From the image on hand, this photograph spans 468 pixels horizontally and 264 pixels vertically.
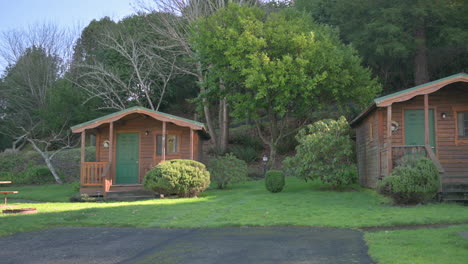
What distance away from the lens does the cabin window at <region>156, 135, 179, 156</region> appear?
20875 mm

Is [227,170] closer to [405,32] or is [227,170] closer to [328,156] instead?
[328,156]

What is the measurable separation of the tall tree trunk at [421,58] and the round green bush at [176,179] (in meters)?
20.2

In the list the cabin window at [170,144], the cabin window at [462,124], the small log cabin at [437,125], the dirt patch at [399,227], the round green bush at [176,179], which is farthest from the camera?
the cabin window at [170,144]

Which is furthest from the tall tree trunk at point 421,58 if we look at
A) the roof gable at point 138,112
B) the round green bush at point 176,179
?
the round green bush at point 176,179

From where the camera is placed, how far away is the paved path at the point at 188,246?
7.23 m

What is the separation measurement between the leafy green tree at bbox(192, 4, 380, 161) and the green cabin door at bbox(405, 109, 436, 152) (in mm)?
6974

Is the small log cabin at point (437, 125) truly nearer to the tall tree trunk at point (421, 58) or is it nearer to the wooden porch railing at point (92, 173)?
the wooden porch railing at point (92, 173)

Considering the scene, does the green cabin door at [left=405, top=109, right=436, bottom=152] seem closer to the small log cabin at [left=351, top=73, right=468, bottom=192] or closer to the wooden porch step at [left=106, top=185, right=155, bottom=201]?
the small log cabin at [left=351, top=73, right=468, bottom=192]

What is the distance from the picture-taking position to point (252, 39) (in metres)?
23.7

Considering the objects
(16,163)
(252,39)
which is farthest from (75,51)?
(252,39)

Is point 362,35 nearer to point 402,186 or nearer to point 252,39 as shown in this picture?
point 252,39

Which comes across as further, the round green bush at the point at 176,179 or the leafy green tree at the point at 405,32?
the leafy green tree at the point at 405,32

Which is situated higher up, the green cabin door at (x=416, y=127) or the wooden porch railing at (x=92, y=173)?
the green cabin door at (x=416, y=127)

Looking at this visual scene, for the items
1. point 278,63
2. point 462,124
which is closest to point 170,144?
point 278,63
